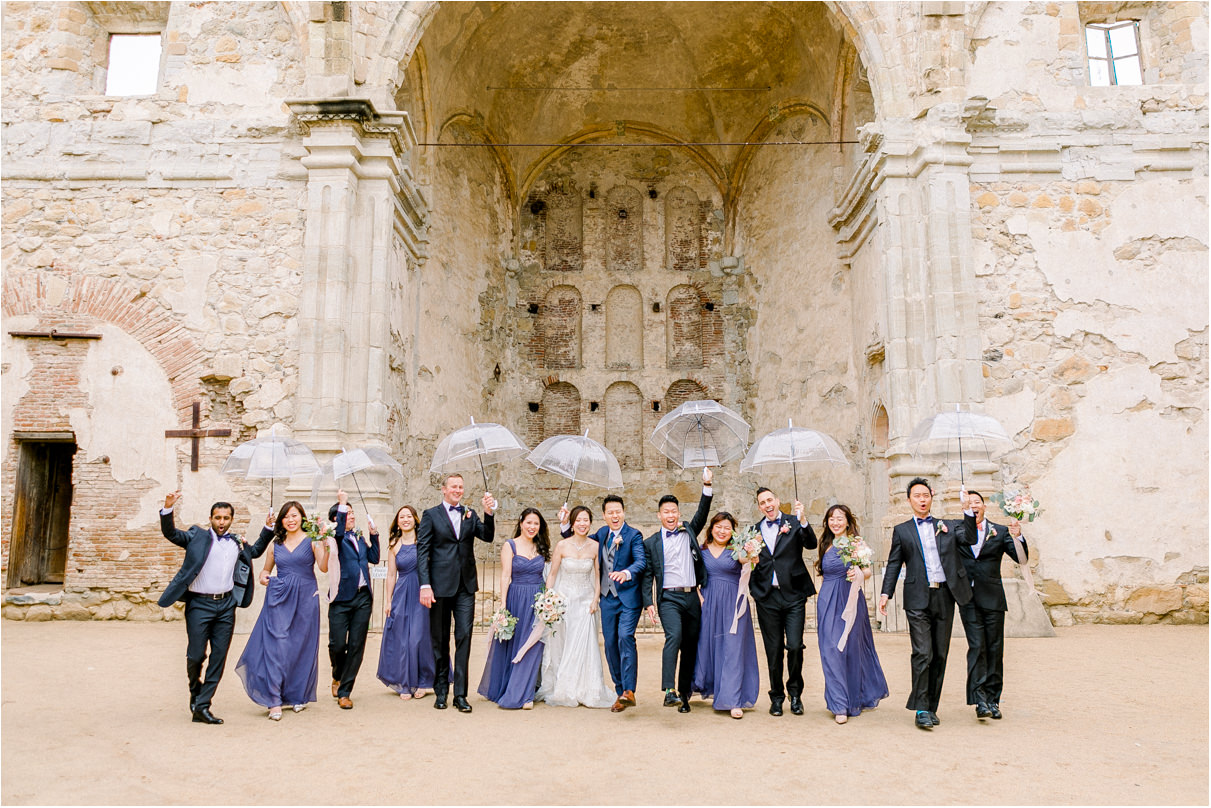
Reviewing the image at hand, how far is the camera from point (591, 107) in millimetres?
18391

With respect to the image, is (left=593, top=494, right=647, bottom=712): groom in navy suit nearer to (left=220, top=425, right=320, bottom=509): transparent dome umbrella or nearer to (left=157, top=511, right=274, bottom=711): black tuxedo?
(left=220, top=425, right=320, bottom=509): transparent dome umbrella

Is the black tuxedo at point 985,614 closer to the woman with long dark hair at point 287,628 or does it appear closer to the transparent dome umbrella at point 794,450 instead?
the transparent dome umbrella at point 794,450

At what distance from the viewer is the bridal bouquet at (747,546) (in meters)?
5.88

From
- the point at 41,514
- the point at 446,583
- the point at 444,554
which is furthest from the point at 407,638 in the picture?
the point at 41,514

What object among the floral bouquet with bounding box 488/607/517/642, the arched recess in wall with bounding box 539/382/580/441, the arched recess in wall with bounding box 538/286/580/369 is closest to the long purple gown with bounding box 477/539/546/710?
the floral bouquet with bounding box 488/607/517/642

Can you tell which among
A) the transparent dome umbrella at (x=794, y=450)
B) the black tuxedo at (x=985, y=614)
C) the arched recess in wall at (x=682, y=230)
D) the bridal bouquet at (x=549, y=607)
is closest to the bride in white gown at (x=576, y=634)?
the bridal bouquet at (x=549, y=607)

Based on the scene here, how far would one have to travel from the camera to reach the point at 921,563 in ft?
18.6

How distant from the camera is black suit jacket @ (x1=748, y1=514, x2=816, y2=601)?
5.96 meters

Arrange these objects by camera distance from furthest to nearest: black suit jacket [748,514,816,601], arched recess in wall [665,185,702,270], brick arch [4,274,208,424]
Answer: arched recess in wall [665,185,702,270]
brick arch [4,274,208,424]
black suit jacket [748,514,816,601]

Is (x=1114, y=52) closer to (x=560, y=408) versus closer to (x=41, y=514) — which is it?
(x=560, y=408)

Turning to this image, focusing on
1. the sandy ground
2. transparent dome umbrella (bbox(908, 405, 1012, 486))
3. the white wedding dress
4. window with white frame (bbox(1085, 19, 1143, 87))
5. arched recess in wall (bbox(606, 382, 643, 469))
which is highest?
window with white frame (bbox(1085, 19, 1143, 87))

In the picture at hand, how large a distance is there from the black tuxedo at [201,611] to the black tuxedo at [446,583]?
131 centimetres

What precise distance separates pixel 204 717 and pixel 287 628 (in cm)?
76

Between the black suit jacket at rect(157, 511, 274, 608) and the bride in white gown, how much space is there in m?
2.19
